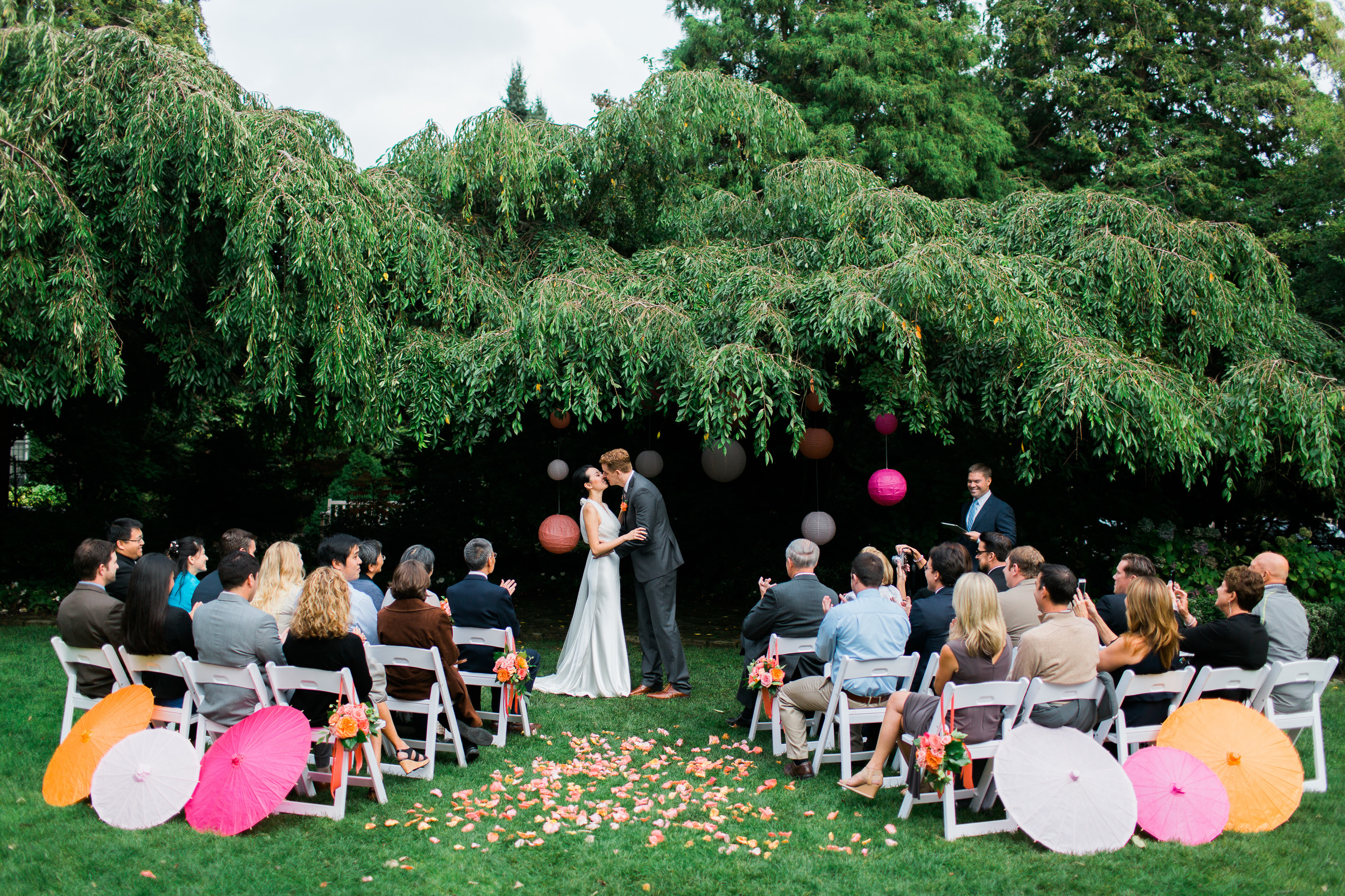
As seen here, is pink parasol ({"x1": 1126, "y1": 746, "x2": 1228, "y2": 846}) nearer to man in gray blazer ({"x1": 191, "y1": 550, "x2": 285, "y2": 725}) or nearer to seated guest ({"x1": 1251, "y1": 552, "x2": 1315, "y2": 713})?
seated guest ({"x1": 1251, "y1": 552, "x2": 1315, "y2": 713})

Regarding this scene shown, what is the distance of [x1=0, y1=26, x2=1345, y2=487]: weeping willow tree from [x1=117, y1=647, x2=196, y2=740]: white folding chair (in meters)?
4.00

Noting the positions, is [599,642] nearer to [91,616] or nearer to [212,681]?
[212,681]

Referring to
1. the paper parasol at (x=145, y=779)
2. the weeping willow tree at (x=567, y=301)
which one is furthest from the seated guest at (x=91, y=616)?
the weeping willow tree at (x=567, y=301)

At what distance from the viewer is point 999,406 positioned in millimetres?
8828

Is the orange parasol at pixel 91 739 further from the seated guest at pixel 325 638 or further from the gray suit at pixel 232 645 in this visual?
the seated guest at pixel 325 638

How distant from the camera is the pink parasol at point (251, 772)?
13.6ft

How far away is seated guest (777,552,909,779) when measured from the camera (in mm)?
5074

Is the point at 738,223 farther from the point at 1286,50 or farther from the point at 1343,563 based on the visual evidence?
the point at 1286,50

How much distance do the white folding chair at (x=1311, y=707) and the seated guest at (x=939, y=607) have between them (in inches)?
64.9

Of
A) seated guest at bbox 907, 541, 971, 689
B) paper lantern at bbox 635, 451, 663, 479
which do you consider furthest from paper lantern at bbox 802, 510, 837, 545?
seated guest at bbox 907, 541, 971, 689

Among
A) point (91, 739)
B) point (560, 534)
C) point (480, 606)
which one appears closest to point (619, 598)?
point (480, 606)

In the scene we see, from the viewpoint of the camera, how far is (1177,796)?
4.29 metres

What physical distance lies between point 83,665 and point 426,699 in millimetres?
1885

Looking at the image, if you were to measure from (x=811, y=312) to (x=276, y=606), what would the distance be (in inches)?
209
